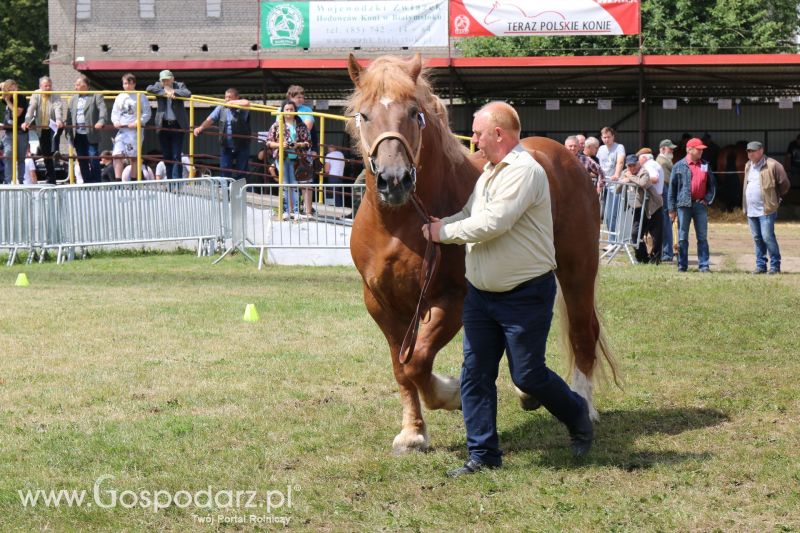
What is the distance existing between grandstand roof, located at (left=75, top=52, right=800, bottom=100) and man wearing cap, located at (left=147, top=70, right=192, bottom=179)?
8.70 meters

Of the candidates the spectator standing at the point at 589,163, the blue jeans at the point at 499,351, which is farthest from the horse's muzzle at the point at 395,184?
the spectator standing at the point at 589,163

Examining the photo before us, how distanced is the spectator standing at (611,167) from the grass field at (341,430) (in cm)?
599

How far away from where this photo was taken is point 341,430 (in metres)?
6.43

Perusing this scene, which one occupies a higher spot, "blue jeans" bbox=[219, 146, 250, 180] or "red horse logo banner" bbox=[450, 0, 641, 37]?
"red horse logo banner" bbox=[450, 0, 641, 37]

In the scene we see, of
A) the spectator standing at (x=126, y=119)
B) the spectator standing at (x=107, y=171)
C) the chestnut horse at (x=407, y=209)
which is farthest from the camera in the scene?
the spectator standing at (x=107, y=171)

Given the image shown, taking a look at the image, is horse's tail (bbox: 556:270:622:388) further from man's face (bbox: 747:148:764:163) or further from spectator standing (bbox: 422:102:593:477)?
man's face (bbox: 747:148:764:163)

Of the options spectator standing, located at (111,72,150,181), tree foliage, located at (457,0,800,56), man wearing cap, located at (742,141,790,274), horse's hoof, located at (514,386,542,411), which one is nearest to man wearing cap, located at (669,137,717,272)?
man wearing cap, located at (742,141,790,274)

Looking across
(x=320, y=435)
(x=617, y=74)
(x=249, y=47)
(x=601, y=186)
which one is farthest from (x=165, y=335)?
(x=249, y=47)

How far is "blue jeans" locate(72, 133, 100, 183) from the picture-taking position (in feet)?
63.1

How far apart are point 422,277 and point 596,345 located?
1.84 m

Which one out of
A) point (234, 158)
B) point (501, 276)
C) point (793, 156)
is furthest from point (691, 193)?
point (793, 156)

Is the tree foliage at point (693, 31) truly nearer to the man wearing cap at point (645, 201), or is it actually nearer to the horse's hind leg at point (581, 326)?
the man wearing cap at point (645, 201)

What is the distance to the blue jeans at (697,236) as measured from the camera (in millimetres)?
16266

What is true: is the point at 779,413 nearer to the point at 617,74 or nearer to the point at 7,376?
the point at 7,376
